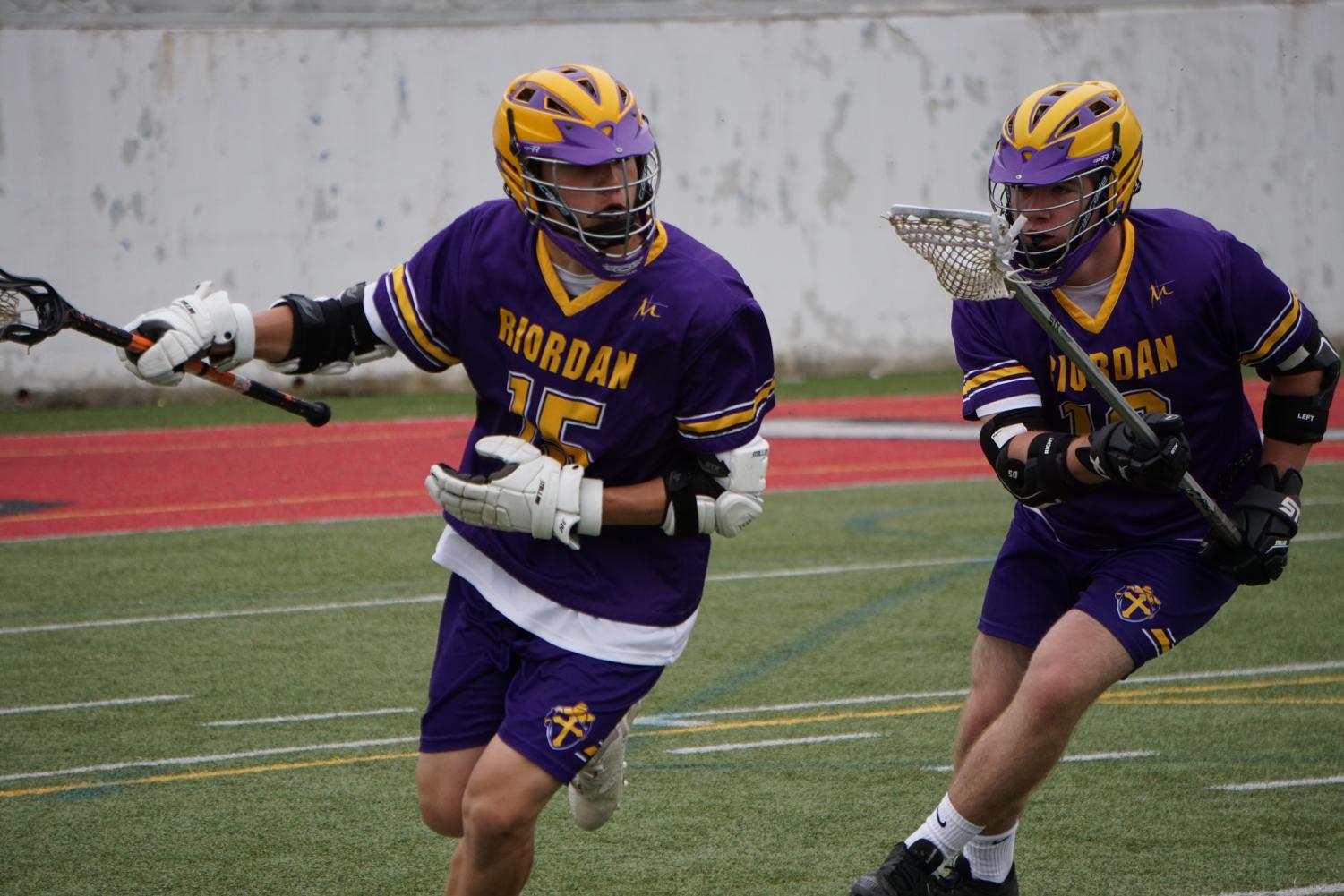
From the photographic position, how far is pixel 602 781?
3.95 m

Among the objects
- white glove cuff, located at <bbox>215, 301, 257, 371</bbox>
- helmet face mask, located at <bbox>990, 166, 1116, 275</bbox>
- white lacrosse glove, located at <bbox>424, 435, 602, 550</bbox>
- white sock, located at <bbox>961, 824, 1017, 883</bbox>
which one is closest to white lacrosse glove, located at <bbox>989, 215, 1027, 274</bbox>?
helmet face mask, located at <bbox>990, 166, 1116, 275</bbox>

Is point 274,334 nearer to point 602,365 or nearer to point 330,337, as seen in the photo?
point 330,337

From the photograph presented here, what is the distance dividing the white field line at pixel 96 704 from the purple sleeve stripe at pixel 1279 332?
4196mm

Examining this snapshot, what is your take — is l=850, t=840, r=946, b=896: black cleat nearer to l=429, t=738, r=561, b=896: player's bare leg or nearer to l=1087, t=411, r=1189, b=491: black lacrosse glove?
l=429, t=738, r=561, b=896: player's bare leg

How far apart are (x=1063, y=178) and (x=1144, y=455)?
0.71 m

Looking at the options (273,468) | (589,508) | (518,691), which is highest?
(589,508)

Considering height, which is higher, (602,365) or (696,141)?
(602,365)

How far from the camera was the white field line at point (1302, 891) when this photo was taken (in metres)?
4.31

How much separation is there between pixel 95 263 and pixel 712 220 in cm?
625

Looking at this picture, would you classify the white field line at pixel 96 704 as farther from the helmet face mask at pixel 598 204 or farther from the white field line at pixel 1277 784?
the white field line at pixel 1277 784

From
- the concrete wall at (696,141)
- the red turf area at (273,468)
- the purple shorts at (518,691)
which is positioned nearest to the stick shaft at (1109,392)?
the purple shorts at (518,691)

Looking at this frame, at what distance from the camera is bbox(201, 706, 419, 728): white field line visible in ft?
19.9

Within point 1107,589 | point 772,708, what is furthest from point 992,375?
point 772,708

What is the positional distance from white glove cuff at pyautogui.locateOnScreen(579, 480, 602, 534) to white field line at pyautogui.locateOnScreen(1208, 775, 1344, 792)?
8.51 feet
